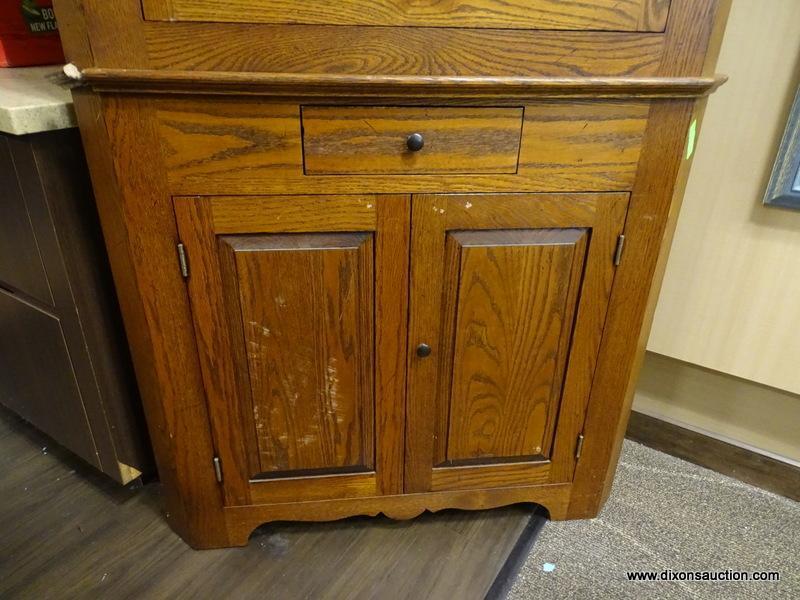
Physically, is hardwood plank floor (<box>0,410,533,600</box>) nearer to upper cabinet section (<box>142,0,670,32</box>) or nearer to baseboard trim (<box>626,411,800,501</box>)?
baseboard trim (<box>626,411,800,501</box>)

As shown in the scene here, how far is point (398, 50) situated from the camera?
30.7 inches

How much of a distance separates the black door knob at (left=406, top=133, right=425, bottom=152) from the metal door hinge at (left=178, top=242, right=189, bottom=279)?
0.38 metres

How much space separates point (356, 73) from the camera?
0.78 meters

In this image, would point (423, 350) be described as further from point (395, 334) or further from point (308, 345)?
point (308, 345)

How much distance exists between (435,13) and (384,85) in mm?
115

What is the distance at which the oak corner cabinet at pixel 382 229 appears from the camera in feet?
2.53

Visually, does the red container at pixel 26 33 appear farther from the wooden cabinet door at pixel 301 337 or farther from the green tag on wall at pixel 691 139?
the green tag on wall at pixel 691 139

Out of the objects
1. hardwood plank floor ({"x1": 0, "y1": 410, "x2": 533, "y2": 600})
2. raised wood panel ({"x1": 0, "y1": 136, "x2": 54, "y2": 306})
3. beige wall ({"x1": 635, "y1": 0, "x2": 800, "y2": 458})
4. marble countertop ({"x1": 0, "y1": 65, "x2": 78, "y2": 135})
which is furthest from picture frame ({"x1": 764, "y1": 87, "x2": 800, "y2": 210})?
raised wood panel ({"x1": 0, "y1": 136, "x2": 54, "y2": 306})

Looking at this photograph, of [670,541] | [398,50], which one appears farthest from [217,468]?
[670,541]

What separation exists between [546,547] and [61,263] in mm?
1087

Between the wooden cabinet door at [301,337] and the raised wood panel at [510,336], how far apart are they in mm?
112

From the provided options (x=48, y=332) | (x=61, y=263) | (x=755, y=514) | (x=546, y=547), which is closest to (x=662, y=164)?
(x=546, y=547)

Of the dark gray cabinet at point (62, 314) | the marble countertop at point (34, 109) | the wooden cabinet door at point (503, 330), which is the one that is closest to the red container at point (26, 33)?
the marble countertop at point (34, 109)

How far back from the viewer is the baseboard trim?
4.48 ft
